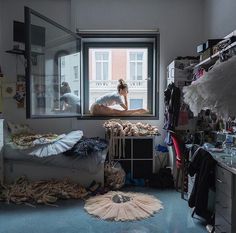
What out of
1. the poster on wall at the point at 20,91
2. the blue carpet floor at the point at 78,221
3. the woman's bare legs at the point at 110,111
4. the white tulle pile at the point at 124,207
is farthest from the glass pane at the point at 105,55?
the blue carpet floor at the point at 78,221

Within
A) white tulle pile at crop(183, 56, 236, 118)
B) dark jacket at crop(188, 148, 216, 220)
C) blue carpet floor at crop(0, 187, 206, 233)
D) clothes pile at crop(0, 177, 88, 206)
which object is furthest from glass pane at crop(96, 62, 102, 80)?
white tulle pile at crop(183, 56, 236, 118)

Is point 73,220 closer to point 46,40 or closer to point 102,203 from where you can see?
point 102,203

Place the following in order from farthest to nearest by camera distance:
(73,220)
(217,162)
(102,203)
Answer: (102,203) < (73,220) < (217,162)

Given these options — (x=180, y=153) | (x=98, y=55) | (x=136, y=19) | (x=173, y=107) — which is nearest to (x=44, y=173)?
(x=180, y=153)

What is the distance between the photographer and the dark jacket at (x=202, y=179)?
2283 mm

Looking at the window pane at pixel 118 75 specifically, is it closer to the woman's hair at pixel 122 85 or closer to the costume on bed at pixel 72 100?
the woman's hair at pixel 122 85

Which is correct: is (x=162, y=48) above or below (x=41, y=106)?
above

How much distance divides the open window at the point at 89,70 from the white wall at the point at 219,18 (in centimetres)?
78

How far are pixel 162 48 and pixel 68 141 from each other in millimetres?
1949

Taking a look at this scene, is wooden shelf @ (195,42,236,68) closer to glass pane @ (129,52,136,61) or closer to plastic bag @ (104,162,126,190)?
glass pane @ (129,52,136,61)

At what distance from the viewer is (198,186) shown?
7.57ft

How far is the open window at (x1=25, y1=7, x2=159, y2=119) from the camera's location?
11.8 ft

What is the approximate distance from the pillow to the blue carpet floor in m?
1.11

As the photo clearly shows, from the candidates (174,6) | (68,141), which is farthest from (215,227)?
(174,6)
